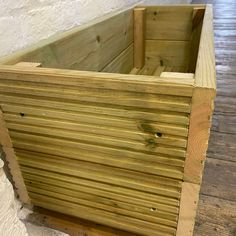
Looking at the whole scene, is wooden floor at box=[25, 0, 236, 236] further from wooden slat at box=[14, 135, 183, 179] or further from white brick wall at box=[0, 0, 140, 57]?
white brick wall at box=[0, 0, 140, 57]

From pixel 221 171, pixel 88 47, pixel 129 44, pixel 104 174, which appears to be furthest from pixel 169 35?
pixel 104 174

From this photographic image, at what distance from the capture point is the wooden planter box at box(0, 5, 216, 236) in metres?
0.50

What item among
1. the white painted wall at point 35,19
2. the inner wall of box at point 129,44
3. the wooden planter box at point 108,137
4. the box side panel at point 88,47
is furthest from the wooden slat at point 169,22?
the wooden planter box at point 108,137

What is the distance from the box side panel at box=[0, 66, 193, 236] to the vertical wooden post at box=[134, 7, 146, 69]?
1039 millimetres

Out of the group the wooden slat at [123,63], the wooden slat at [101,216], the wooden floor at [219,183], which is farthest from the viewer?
the wooden slat at [123,63]

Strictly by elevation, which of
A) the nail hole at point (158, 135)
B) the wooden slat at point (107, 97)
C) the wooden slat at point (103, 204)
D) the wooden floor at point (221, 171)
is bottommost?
the wooden floor at point (221, 171)

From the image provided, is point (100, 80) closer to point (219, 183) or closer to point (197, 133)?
point (197, 133)

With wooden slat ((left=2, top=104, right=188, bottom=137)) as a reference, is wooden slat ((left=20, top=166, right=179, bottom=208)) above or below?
below

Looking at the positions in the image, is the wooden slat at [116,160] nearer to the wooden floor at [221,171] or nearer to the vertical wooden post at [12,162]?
the vertical wooden post at [12,162]

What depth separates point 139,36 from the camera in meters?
1.53

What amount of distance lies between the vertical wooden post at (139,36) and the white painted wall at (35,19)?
0.41 m

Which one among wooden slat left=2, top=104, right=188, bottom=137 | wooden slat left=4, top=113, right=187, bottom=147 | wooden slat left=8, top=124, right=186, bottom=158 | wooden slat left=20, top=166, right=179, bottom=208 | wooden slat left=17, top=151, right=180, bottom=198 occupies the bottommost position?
wooden slat left=20, top=166, right=179, bottom=208

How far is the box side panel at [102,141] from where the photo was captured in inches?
20.0

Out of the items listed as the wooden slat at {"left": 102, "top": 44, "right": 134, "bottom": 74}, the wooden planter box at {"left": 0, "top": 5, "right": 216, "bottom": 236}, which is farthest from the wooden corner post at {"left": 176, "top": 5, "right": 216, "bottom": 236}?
the wooden slat at {"left": 102, "top": 44, "right": 134, "bottom": 74}
